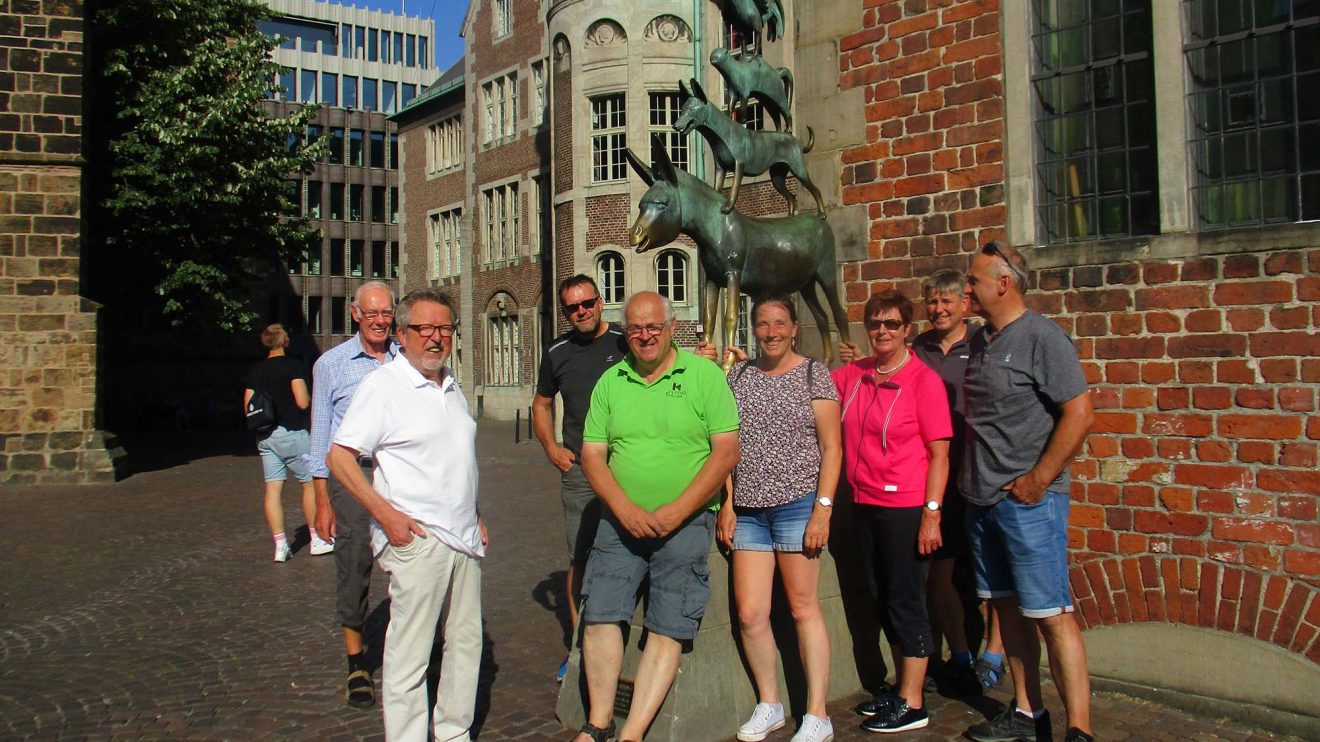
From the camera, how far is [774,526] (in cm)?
470

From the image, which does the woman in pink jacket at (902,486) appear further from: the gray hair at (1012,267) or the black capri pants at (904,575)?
the gray hair at (1012,267)

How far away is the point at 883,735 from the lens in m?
4.73

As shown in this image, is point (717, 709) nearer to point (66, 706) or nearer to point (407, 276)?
point (66, 706)

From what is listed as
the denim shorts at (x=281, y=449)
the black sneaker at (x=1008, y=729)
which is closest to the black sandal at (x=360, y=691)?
the black sneaker at (x=1008, y=729)

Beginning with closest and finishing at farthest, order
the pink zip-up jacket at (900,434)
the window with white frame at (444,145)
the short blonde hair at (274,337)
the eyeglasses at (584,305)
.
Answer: the pink zip-up jacket at (900,434), the eyeglasses at (584,305), the short blonde hair at (274,337), the window with white frame at (444,145)

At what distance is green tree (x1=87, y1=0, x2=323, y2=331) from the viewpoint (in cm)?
1848

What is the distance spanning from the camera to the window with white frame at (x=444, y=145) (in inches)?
1640

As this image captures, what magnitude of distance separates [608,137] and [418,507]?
25381 millimetres

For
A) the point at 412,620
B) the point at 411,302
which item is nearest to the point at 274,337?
the point at 411,302

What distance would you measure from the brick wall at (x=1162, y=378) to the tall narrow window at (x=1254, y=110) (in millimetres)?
389

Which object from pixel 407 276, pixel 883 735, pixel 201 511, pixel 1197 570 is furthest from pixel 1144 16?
pixel 407 276

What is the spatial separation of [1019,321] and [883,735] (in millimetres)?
1961

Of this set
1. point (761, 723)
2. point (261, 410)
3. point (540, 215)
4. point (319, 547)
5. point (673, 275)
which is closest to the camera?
point (761, 723)

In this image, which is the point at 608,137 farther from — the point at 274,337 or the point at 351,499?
the point at 351,499
